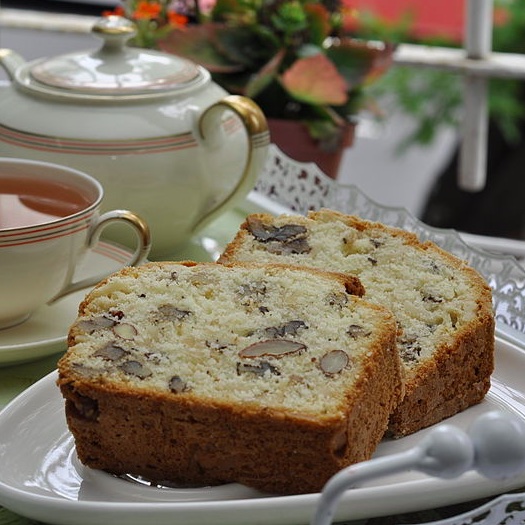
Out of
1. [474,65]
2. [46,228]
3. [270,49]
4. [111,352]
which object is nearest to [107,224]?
[46,228]

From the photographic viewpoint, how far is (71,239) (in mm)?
1167

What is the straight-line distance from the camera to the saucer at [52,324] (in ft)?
3.67

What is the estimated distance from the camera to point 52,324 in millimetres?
1220

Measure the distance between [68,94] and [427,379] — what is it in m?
0.66

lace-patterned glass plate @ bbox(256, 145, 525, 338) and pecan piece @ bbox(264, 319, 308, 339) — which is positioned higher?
pecan piece @ bbox(264, 319, 308, 339)

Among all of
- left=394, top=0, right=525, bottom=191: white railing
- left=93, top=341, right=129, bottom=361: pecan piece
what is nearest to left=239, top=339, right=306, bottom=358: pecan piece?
left=93, top=341, right=129, bottom=361: pecan piece

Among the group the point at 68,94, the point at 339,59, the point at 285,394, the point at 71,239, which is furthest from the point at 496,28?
the point at 285,394

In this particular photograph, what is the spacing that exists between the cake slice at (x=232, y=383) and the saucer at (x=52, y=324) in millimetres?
140

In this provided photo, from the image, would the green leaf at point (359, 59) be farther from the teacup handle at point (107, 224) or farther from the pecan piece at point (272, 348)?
the pecan piece at point (272, 348)

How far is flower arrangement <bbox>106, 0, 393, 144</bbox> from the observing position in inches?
73.1

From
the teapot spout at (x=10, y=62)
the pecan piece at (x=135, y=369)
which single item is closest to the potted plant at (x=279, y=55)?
the teapot spout at (x=10, y=62)

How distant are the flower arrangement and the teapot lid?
39 cm

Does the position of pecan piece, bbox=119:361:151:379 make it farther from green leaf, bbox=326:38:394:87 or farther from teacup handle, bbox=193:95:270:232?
green leaf, bbox=326:38:394:87

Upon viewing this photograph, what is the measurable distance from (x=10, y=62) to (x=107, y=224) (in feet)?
1.33
